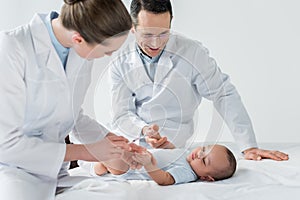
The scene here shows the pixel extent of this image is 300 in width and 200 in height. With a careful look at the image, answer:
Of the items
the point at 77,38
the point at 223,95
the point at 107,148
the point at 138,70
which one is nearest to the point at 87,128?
the point at 107,148

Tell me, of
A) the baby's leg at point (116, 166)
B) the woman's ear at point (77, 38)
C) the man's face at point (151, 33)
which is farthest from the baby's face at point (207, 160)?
the woman's ear at point (77, 38)

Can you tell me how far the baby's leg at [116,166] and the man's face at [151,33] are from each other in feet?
1.07

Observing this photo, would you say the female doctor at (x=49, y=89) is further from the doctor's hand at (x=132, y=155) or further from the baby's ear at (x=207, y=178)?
the baby's ear at (x=207, y=178)

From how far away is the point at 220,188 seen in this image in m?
1.49

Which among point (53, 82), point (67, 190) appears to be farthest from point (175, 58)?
point (67, 190)

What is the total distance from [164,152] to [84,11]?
53 centimetres

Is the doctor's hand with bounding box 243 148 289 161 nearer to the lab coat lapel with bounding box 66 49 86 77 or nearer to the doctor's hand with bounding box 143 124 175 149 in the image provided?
the doctor's hand with bounding box 143 124 175 149

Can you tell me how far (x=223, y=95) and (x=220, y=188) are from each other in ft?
1.29

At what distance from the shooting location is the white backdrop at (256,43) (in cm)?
231

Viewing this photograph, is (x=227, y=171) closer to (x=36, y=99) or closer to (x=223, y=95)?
(x=223, y=95)

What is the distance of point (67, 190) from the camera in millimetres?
1415

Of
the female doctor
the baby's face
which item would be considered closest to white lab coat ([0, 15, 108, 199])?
the female doctor

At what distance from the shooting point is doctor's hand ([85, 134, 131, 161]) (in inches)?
57.1

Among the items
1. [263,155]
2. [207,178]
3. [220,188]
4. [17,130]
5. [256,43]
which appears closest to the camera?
[17,130]
